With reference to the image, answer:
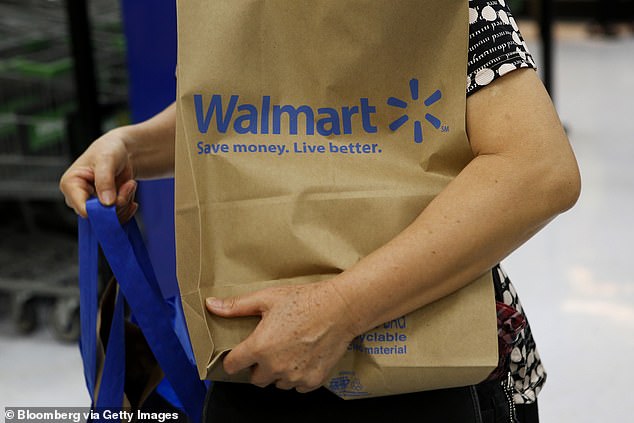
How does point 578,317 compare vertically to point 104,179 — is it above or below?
below

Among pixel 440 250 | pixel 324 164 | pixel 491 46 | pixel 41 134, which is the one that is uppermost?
pixel 41 134

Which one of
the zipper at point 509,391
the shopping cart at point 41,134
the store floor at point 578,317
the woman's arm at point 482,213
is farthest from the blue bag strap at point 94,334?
the shopping cart at point 41,134

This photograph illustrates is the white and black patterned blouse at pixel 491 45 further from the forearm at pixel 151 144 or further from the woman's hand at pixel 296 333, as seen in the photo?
the forearm at pixel 151 144

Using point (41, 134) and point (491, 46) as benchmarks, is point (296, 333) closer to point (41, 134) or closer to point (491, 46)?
point (491, 46)

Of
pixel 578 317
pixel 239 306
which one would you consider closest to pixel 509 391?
pixel 239 306

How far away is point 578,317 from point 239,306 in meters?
2.26

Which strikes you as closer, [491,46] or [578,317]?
[491,46]

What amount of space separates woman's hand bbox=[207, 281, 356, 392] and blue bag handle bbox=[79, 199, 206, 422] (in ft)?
0.61

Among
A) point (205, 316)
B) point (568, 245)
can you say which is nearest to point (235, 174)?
point (205, 316)

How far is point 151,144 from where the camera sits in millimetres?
1497

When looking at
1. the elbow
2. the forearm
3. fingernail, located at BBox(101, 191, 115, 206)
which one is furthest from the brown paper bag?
the forearm

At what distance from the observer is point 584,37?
757 centimetres

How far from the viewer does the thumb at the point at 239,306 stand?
1.11 meters

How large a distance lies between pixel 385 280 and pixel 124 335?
48 centimetres
